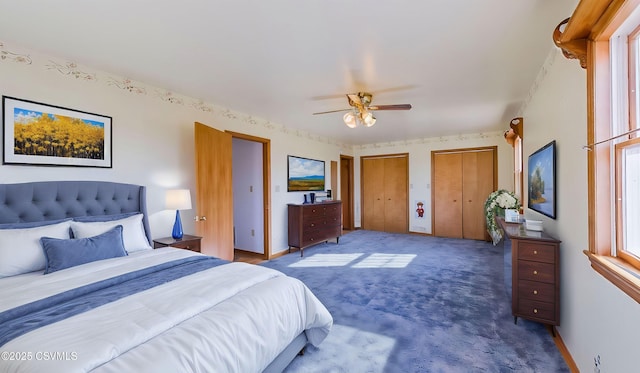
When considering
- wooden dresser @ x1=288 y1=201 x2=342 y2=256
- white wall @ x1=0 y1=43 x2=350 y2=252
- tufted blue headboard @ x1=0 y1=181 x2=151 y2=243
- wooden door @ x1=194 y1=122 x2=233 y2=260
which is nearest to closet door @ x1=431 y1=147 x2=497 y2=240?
wooden dresser @ x1=288 y1=201 x2=342 y2=256

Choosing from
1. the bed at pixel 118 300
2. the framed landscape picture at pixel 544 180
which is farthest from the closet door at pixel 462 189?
the bed at pixel 118 300

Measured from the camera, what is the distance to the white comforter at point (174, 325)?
98 cm

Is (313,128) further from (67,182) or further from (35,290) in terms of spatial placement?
(35,290)

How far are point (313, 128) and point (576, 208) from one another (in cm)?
407

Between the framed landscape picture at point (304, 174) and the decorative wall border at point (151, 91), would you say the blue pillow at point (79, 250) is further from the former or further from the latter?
the framed landscape picture at point (304, 174)

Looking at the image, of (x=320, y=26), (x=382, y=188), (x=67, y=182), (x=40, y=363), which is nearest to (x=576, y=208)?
(x=320, y=26)

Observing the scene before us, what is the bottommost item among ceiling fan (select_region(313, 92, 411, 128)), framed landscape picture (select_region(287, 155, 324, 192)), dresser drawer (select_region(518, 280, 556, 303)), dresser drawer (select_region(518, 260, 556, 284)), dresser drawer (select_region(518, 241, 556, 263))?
dresser drawer (select_region(518, 280, 556, 303))

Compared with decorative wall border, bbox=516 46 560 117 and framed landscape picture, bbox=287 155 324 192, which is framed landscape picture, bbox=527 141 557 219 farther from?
framed landscape picture, bbox=287 155 324 192

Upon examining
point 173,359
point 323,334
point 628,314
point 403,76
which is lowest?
point 323,334

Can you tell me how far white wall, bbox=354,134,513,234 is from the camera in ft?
18.2

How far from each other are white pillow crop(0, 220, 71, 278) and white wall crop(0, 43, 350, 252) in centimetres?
55

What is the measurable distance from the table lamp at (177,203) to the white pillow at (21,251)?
1019mm

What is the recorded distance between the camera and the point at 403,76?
2.74 metres

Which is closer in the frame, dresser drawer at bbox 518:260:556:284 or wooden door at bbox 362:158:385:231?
dresser drawer at bbox 518:260:556:284
